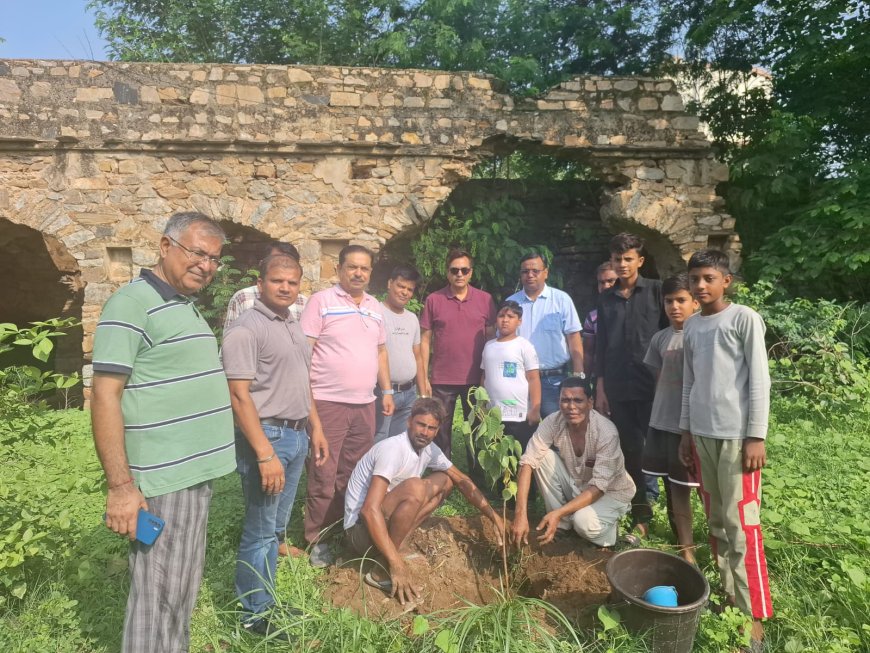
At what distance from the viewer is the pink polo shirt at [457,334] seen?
3822mm

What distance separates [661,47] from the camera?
9.05 meters

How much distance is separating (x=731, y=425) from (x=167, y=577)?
229 centimetres

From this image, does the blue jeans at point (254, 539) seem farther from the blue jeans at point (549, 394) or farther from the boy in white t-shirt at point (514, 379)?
the blue jeans at point (549, 394)

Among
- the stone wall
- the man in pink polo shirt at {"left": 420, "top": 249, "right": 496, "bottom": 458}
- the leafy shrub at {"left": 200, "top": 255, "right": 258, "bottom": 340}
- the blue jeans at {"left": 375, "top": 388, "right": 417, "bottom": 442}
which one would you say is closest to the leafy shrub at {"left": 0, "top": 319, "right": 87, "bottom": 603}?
the blue jeans at {"left": 375, "top": 388, "right": 417, "bottom": 442}

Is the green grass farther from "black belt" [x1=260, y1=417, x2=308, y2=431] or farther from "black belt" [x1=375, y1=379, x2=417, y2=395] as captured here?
"black belt" [x1=375, y1=379, x2=417, y2=395]

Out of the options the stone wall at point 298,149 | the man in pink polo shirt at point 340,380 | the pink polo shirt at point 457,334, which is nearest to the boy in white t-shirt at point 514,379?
the pink polo shirt at point 457,334

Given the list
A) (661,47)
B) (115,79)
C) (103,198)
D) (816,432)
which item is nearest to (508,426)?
(816,432)

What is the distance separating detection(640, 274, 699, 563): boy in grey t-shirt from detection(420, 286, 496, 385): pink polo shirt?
128cm

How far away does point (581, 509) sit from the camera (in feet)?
9.59

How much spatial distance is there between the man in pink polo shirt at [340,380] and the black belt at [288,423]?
507 mm

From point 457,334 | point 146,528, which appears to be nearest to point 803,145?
point 457,334

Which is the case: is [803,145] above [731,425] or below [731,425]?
above

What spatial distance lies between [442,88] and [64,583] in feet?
18.6

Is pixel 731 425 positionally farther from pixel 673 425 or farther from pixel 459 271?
pixel 459 271
